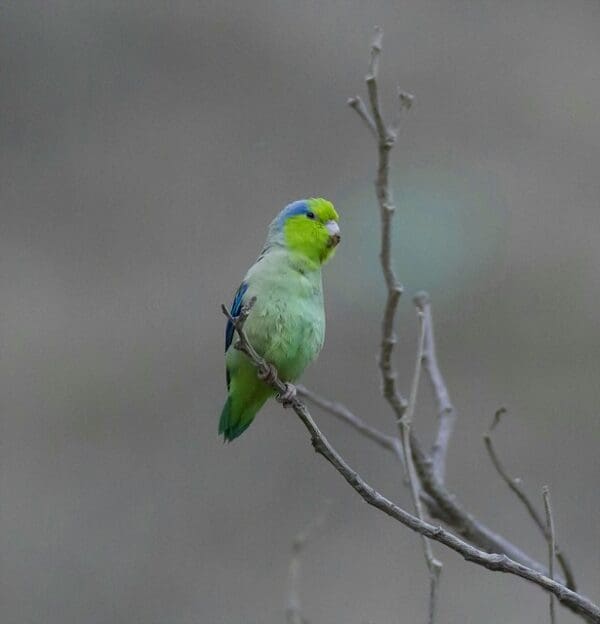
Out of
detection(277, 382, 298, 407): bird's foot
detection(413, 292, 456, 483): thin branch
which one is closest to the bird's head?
detection(413, 292, 456, 483): thin branch

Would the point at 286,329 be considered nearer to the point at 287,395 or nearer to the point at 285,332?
the point at 285,332

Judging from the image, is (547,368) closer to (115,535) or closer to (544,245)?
(544,245)

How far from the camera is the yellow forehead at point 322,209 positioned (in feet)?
7.61

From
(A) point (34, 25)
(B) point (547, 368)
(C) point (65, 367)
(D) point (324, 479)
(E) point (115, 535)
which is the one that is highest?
(A) point (34, 25)

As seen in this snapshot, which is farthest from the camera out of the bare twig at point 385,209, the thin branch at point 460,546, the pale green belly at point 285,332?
the pale green belly at point 285,332

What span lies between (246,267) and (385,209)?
4.35 meters

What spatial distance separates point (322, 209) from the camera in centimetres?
232

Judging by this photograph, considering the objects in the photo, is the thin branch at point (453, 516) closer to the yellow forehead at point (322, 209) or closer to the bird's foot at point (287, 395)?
the bird's foot at point (287, 395)

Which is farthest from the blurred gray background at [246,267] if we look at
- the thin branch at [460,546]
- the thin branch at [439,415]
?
the thin branch at [460,546]

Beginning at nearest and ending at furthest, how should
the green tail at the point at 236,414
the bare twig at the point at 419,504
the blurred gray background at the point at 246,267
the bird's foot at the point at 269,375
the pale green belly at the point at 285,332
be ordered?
the bare twig at the point at 419,504
the bird's foot at the point at 269,375
the pale green belly at the point at 285,332
the green tail at the point at 236,414
the blurred gray background at the point at 246,267

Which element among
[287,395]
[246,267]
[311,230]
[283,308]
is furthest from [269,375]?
[246,267]

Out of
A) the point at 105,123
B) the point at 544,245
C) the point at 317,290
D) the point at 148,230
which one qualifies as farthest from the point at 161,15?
the point at 317,290

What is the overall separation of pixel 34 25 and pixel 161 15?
816 millimetres

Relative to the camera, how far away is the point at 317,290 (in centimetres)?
226
